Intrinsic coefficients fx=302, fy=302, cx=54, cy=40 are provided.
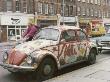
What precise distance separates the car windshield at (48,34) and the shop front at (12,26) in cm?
2860

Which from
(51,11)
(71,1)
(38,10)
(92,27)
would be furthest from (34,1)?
(92,27)

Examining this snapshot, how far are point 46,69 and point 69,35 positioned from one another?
2035mm

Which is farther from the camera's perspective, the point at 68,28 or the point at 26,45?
the point at 68,28

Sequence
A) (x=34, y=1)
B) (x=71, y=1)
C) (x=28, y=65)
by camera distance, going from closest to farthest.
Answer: (x=28, y=65)
(x=34, y=1)
(x=71, y=1)

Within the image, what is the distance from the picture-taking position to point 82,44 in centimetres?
1189

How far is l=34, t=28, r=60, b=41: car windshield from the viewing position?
10.8 m

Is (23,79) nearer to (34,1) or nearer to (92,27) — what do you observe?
(34,1)

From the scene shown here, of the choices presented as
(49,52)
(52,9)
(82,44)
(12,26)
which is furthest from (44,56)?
(52,9)

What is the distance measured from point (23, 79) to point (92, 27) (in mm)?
50235

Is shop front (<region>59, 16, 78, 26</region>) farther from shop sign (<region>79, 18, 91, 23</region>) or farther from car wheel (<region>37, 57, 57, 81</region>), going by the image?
car wheel (<region>37, 57, 57, 81</region>)

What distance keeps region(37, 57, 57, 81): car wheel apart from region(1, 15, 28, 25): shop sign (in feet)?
99.0

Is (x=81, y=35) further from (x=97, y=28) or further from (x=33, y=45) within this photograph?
(x=97, y=28)

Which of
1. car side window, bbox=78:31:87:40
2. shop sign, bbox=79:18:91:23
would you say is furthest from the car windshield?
shop sign, bbox=79:18:91:23

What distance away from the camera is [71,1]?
5325 cm
